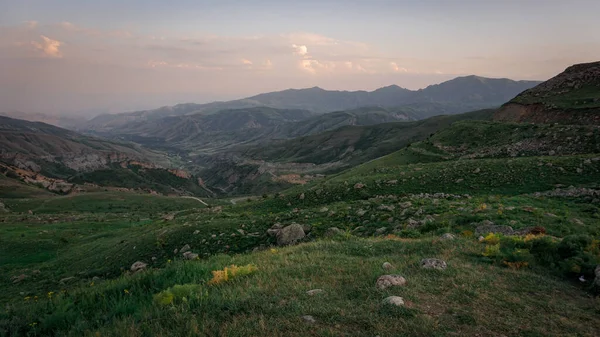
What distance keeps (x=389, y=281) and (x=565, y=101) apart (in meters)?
59.7

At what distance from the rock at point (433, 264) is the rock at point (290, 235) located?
23.4ft

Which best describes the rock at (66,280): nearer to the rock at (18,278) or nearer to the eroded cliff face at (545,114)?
the rock at (18,278)

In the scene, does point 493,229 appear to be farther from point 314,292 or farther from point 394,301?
point 314,292

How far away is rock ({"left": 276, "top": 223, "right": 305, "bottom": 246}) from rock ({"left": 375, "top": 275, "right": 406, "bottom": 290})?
297 inches

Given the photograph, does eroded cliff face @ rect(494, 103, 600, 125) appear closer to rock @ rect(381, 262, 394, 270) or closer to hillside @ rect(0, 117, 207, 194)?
rock @ rect(381, 262, 394, 270)

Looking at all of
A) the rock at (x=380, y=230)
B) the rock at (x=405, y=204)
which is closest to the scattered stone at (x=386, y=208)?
the rock at (x=405, y=204)

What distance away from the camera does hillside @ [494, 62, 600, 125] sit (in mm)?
44188

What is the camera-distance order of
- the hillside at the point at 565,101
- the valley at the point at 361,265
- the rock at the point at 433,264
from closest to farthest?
1. the valley at the point at 361,265
2. the rock at the point at 433,264
3. the hillside at the point at 565,101

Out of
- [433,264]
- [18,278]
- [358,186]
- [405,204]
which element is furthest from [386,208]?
[18,278]

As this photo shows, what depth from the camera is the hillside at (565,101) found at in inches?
1740

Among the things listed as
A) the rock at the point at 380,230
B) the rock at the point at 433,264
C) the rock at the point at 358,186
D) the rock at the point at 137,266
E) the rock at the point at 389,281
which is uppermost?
the rock at the point at 389,281

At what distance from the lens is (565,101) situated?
49.6m

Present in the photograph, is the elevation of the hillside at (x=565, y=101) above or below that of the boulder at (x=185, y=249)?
above

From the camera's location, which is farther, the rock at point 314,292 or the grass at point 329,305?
the rock at point 314,292
